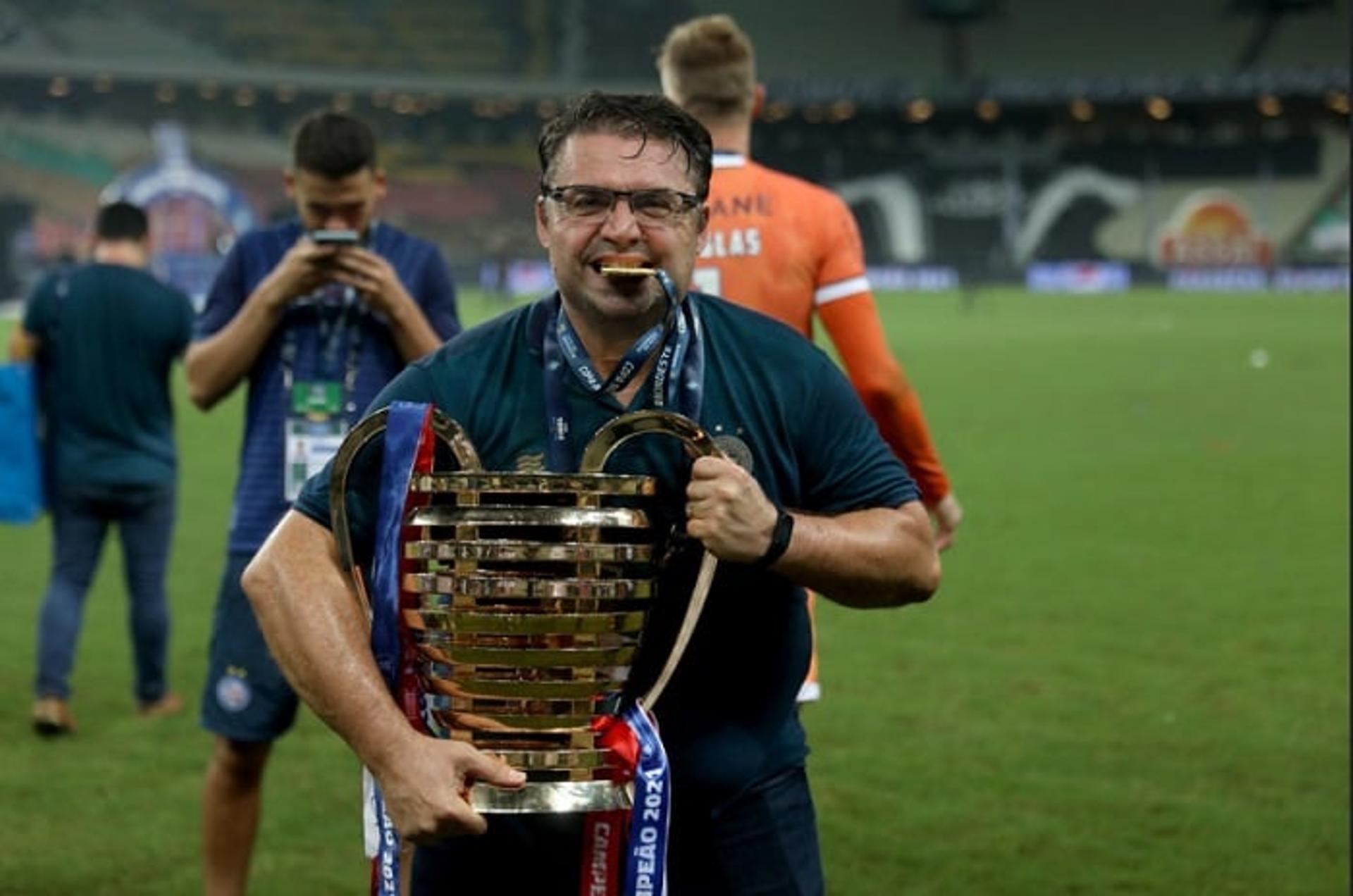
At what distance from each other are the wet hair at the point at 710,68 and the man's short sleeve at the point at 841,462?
2149 mm

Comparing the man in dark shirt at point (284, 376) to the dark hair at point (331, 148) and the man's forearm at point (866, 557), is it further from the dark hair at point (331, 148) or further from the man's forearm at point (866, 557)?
the man's forearm at point (866, 557)

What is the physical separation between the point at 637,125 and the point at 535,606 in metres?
0.75

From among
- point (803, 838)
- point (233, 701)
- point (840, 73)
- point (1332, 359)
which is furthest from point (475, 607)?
point (840, 73)

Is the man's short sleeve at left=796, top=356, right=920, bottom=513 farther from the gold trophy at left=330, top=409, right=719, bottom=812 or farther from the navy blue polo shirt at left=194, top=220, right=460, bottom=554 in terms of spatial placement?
the navy blue polo shirt at left=194, top=220, right=460, bottom=554

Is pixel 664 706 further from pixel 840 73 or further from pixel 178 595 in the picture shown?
pixel 840 73

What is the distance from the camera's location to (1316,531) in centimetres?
1381

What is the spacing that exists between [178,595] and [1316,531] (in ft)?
22.9

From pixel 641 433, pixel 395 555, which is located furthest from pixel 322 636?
pixel 641 433

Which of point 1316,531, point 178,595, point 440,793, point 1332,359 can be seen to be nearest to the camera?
point 440,793

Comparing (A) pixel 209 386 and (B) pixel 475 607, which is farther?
(A) pixel 209 386

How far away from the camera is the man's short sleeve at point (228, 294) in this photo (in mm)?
5555

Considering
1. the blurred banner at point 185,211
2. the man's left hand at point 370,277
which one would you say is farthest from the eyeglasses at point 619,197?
the blurred banner at point 185,211

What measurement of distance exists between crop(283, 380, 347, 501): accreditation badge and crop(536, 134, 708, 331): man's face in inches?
90.9

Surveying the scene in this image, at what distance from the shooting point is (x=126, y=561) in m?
8.75
